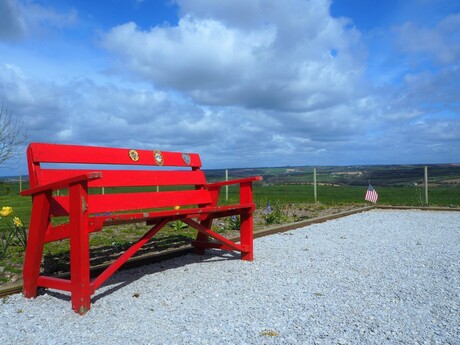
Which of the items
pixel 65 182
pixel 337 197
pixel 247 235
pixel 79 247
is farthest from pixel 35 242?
pixel 337 197

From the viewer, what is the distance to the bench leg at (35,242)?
3.36 m

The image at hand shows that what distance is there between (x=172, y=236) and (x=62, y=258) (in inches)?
73.8

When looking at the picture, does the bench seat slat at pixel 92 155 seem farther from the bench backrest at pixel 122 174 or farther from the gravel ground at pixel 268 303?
the gravel ground at pixel 268 303

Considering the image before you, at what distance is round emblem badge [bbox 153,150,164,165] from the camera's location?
477 cm

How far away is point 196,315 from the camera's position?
3.08 m

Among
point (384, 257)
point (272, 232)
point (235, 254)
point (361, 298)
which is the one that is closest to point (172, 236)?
point (235, 254)

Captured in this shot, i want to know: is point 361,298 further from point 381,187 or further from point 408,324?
point 381,187

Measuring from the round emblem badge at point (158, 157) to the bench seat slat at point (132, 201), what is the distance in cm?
39

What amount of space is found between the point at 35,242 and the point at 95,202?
622 millimetres

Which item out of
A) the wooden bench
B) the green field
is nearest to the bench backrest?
the wooden bench

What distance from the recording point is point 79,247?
3.09 metres

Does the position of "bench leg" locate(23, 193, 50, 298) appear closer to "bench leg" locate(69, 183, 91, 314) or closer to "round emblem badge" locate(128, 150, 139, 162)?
"bench leg" locate(69, 183, 91, 314)

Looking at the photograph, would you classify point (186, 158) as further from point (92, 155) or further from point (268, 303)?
point (268, 303)

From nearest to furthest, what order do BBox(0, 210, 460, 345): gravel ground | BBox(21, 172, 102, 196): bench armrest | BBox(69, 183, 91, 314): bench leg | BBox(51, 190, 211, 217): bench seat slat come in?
BBox(0, 210, 460, 345): gravel ground → BBox(21, 172, 102, 196): bench armrest → BBox(69, 183, 91, 314): bench leg → BBox(51, 190, 211, 217): bench seat slat
